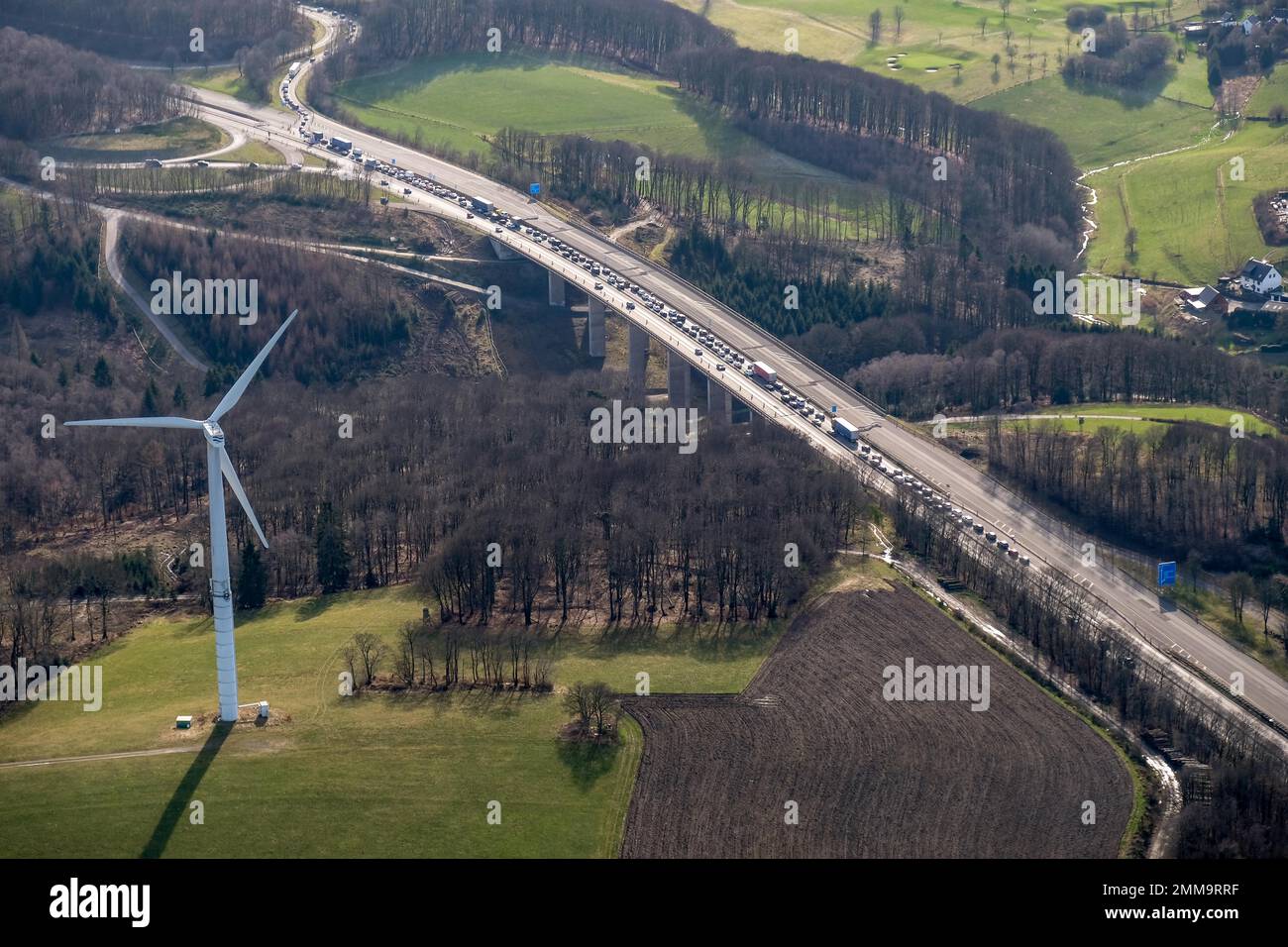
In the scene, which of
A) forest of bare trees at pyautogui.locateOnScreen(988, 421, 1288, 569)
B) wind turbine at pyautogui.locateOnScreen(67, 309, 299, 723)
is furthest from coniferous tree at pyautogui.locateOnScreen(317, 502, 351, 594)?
forest of bare trees at pyautogui.locateOnScreen(988, 421, 1288, 569)

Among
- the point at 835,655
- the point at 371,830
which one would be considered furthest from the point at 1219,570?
the point at 371,830

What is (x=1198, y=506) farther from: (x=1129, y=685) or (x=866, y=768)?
(x=866, y=768)

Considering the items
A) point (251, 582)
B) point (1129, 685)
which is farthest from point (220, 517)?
point (1129, 685)

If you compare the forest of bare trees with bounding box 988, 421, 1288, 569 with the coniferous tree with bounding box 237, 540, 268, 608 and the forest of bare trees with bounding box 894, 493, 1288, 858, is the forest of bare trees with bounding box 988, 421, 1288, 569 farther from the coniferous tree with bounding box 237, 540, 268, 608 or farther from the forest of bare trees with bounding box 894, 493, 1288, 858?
the coniferous tree with bounding box 237, 540, 268, 608

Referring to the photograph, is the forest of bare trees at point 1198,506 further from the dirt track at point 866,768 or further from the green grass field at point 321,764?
the green grass field at point 321,764

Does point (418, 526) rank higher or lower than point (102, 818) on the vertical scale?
higher

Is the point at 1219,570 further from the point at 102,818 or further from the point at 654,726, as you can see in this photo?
the point at 102,818
